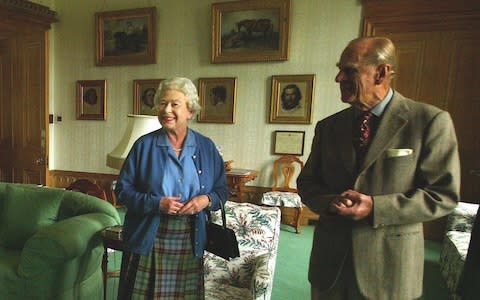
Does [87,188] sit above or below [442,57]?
below

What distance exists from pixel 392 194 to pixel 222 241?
31.6 inches

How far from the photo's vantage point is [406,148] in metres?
0.96

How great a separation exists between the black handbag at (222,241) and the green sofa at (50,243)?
0.86 meters

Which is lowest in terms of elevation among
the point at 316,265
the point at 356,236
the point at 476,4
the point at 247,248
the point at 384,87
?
the point at 247,248

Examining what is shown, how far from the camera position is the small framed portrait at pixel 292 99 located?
398cm

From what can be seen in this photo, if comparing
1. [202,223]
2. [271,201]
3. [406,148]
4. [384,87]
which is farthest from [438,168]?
[271,201]

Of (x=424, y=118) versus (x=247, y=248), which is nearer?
(x=424, y=118)

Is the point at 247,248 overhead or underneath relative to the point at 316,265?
underneath

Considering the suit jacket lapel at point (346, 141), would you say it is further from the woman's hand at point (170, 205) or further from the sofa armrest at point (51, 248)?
the sofa armrest at point (51, 248)

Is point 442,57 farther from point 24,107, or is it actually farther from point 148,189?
point 24,107

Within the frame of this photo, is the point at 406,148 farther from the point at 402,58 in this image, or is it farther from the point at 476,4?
the point at 476,4

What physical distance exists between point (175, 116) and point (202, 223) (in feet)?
1.65

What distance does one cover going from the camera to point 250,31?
412cm

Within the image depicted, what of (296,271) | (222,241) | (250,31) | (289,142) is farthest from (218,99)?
(222,241)
